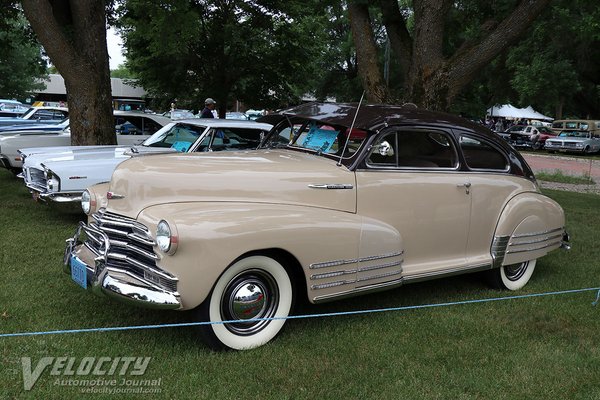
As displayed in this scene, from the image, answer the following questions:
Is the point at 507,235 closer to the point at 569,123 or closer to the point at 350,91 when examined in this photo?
the point at 569,123

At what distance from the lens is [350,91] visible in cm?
3947

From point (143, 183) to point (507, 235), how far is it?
334 centimetres

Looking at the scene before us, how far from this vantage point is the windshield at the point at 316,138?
174 inches

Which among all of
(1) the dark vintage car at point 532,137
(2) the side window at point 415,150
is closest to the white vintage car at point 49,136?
(2) the side window at point 415,150

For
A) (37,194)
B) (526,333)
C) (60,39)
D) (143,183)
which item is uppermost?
(60,39)

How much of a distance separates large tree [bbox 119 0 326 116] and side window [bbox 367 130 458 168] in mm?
10855

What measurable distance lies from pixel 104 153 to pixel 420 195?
16.2 ft

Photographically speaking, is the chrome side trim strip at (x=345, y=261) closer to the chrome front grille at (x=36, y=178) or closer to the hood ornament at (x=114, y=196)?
the hood ornament at (x=114, y=196)

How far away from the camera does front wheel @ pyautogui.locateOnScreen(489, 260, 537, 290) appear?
17.5 ft

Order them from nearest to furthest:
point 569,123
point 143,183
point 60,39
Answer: point 143,183
point 60,39
point 569,123

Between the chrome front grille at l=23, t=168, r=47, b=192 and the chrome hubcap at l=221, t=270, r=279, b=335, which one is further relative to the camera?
the chrome front grille at l=23, t=168, r=47, b=192

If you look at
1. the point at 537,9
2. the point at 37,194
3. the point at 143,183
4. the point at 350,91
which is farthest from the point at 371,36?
the point at 350,91

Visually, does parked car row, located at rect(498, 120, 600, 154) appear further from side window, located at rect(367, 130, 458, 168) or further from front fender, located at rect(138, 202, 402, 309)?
front fender, located at rect(138, 202, 402, 309)

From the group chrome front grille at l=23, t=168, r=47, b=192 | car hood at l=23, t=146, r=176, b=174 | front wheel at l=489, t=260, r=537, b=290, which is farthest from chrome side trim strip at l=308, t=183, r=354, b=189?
chrome front grille at l=23, t=168, r=47, b=192
